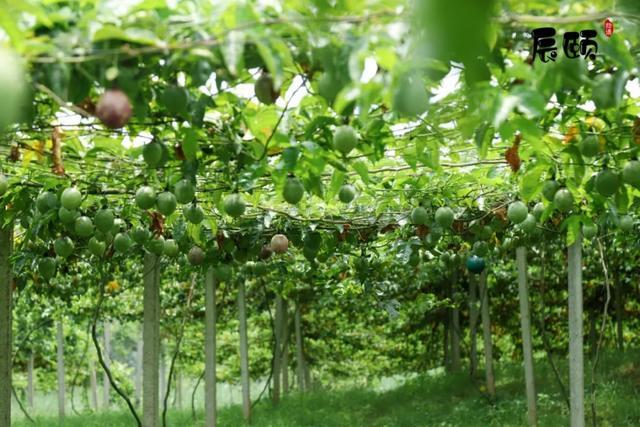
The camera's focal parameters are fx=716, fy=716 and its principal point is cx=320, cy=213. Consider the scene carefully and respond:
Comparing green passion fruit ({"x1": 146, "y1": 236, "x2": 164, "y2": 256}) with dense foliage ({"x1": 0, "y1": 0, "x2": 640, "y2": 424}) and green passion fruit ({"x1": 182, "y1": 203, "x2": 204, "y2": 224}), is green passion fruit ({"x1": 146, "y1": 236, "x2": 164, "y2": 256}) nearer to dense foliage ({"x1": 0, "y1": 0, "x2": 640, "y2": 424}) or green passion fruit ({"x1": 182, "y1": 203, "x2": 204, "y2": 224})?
dense foliage ({"x1": 0, "y1": 0, "x2": 640, "y2": 424})

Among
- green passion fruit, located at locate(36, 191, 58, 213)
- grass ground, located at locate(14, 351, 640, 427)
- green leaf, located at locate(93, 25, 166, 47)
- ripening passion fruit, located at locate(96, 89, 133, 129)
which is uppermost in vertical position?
green leaf, located at locate(93, 25, 166, 47)

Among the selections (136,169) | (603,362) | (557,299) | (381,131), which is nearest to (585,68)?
(381,131)

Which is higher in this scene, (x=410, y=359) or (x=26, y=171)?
(x=26, y=171)

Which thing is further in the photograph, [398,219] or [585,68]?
[398,219]

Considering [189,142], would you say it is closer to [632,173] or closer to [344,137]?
[344,137]

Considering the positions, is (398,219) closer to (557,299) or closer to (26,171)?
(26,171)

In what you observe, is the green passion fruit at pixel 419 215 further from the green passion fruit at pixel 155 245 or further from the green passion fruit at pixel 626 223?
the green passion fruit at pixel 155 245

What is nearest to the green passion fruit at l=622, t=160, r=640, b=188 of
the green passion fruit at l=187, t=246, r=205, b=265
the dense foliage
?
the dense foliage

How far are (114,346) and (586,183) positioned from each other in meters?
22.3

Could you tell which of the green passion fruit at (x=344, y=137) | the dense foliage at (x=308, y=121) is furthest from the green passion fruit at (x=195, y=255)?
the green passion fruit at (x=344, y=137)

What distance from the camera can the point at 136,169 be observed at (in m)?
3.20

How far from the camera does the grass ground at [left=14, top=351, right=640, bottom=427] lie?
27.7ft

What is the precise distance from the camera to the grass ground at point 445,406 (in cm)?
845

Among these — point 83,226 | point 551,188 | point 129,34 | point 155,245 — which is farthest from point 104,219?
point 551,188
